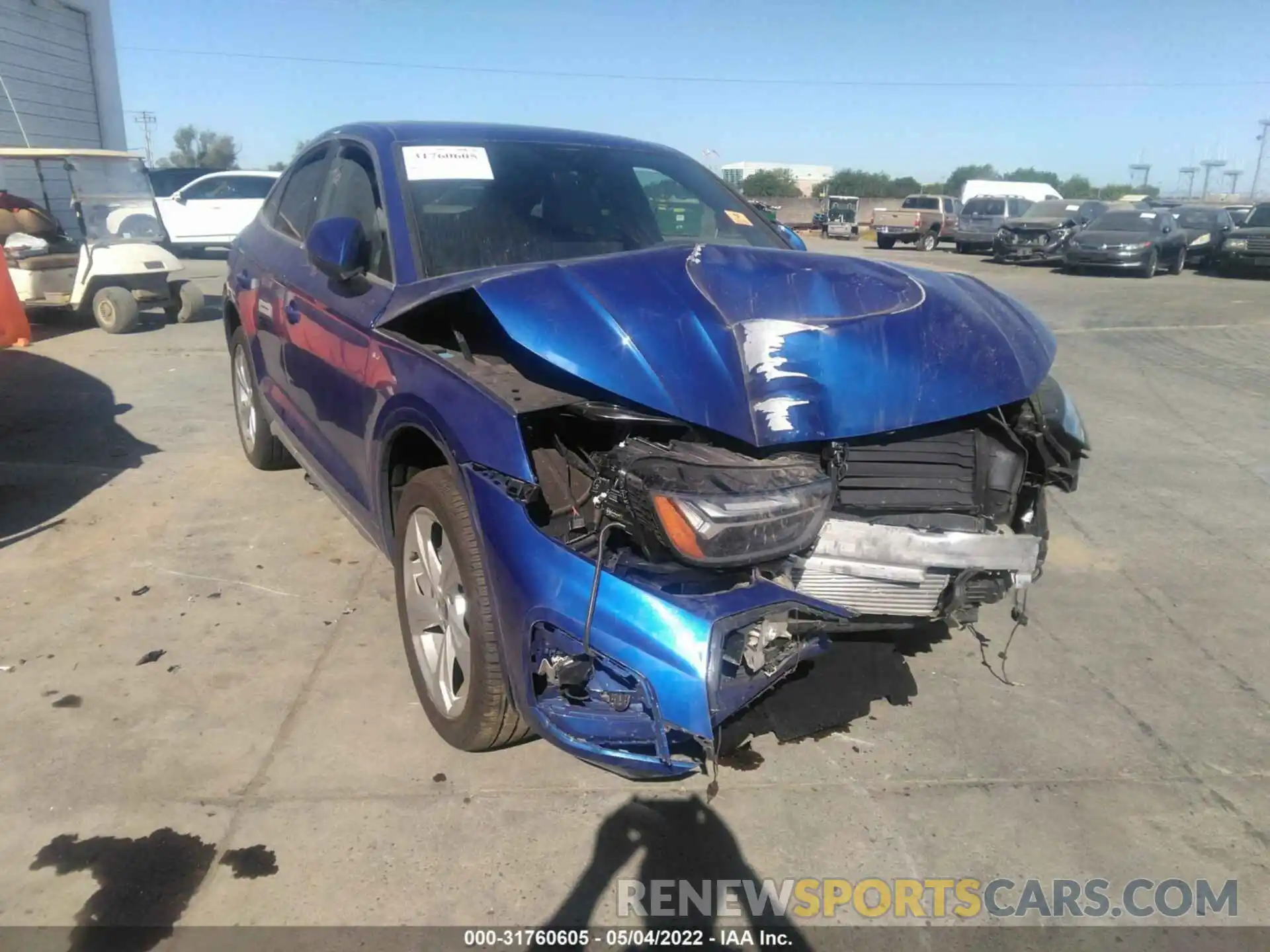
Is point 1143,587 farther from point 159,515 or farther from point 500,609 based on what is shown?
point 159,515

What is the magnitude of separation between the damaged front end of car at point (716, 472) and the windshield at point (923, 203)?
96.2 feet

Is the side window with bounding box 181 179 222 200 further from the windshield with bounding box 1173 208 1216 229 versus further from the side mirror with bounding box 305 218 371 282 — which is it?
the windshield with bounding box 1173 208 1216 229

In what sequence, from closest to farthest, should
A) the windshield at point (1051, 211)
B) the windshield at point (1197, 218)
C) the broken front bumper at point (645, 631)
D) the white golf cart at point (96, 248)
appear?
1. the broken front bumper at point (645, 631)
2. the white golf cart at point (96, 248)
3. the windshield at point (1197, 218)
4. the windshield at point (1051, 211)

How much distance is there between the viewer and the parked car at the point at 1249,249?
19.2 metres

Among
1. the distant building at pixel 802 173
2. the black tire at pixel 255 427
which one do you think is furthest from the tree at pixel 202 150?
the black tire at pixel 255 427

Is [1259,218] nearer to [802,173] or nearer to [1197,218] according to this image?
[1197,218]

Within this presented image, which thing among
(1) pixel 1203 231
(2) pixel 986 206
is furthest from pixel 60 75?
(1) pixel 1203 231

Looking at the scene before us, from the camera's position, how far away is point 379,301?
3.19m

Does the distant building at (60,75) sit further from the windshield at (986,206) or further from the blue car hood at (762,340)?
the windshield at (986,206)

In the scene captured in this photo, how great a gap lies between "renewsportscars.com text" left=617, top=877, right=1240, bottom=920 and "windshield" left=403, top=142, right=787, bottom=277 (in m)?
2.04

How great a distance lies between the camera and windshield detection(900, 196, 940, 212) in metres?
30.0

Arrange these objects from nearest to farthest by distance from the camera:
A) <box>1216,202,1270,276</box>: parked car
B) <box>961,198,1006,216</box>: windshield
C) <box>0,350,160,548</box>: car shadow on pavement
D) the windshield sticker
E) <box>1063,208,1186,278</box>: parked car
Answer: the windshield sticker < <box>0,350,160,548</box>: car shadow on pavement < <box>1063,208,1186,278</box>: parked car < <box>1216,202,1270,276</box>: parked car < <box>961,198,1006,216</box>: windshield

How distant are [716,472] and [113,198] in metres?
10.2

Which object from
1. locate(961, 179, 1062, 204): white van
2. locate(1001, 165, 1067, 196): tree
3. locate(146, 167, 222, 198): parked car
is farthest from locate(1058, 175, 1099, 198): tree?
locate(146, 167, 222, 198): parked car
